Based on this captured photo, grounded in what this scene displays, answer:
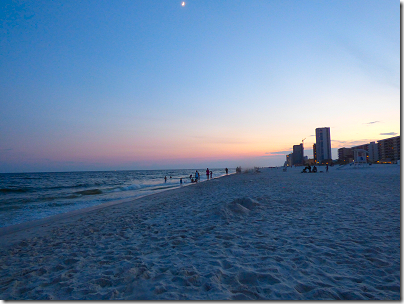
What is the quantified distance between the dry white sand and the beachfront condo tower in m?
160

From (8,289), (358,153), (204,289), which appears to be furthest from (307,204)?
(358,153)

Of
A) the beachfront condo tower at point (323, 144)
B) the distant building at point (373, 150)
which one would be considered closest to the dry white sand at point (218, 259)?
the beachfront condo tower at point (323, 144)

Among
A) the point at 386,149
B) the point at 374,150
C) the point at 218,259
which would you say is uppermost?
the point at 374,150

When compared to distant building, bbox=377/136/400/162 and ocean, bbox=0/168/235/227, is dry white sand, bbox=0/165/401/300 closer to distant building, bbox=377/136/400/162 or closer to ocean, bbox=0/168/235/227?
ocean, bbox=0/168/235/227

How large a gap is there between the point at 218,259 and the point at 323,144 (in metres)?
167

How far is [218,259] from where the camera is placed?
4.16m

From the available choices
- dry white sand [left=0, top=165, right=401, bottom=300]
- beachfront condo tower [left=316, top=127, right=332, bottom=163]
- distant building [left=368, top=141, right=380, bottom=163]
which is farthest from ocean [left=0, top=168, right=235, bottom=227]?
distant building [left=368, top=141, right=380, bottom=163]

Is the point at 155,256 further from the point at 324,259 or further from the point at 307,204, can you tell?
the point at 307,204

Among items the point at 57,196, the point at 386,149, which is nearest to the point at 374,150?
the point at 386,149

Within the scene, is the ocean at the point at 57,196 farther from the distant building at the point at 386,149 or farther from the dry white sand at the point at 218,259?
the distant building at the point at 386,149

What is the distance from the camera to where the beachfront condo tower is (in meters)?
148

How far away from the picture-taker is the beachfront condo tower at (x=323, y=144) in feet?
485

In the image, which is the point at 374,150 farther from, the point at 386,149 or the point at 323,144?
the point at 323,144

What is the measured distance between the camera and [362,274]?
10.9ft
